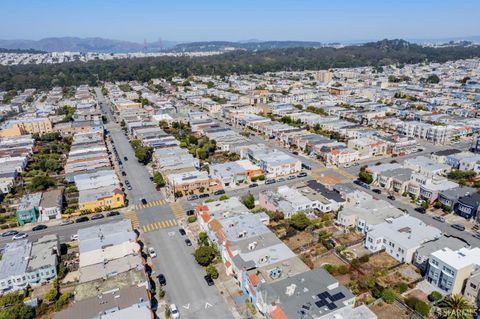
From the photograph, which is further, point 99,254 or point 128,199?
point 128,199

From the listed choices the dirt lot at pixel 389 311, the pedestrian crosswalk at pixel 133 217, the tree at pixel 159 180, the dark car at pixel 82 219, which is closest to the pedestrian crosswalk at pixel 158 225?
the pedestrian crosswalk at pixel 133 217

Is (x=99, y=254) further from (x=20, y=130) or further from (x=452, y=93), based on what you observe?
(x=452, y=93)

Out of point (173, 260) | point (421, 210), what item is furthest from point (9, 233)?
point (421, 210)

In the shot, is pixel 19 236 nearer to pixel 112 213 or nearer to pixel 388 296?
pixel 112 213

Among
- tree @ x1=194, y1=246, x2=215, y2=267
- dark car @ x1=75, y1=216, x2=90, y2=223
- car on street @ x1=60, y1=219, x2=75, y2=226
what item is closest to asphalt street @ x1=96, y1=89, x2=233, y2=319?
tree @ x1=194, y1=246, x2=215, y2=267

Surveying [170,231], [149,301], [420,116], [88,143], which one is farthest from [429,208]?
[88,143]

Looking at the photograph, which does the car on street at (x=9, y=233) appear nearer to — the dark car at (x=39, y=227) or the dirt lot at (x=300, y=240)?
the dark car at (x=39, y=227)
